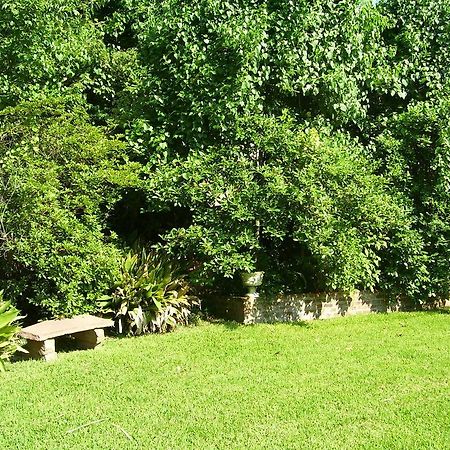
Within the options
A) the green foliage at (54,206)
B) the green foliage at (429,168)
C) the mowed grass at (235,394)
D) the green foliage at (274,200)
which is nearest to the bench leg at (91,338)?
the mowed grass at (235,394)

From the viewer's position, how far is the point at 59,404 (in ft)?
15.1

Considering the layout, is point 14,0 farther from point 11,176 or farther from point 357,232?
point 357,232

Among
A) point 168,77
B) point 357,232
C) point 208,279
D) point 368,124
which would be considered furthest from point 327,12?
point 208,279

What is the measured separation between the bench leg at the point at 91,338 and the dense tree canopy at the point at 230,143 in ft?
1.15

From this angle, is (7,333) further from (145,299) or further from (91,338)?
(145,299)

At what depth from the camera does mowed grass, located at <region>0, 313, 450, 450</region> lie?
13.0 feet

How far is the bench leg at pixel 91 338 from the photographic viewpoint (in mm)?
6375

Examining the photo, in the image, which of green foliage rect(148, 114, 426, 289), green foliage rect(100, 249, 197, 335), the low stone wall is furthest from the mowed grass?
green foliage rect(148, 114, 426, 289)

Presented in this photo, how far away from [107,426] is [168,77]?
19.1 ft

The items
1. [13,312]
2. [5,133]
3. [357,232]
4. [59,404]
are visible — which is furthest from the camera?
[357,232]

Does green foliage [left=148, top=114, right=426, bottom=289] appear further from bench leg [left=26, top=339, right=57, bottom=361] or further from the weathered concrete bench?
bench leg [left=26, top=339, right=57, bottom=361]

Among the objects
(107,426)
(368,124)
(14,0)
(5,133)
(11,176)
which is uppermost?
(14,0)

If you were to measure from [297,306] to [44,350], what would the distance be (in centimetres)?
400

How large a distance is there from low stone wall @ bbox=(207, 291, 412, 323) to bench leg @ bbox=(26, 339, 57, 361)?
2.97m
